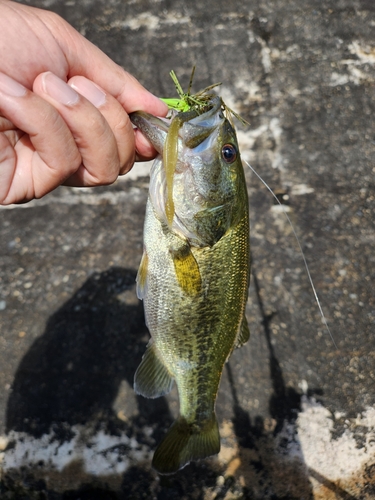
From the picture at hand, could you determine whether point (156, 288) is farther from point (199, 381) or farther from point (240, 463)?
point (240, 463)

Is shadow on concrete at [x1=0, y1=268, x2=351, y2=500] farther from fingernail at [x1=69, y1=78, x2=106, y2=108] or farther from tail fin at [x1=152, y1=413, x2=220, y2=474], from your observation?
fingernail at [x1=69, y1=78, x2=106, y2=108]

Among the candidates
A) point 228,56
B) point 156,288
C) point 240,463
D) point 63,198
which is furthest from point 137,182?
point 240,463

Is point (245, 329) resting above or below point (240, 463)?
above

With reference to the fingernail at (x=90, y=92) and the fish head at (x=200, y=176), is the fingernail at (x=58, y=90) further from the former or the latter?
the fish head at (x=200, y=176)

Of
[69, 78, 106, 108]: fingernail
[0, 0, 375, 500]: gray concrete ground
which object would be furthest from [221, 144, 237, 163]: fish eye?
[0, 0, 375, 500]: gray concrete ground

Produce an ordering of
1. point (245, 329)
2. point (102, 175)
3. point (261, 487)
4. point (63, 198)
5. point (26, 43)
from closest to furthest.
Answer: point (26, 43)
point (102, 175)
point (245, 329)
point (261, 487)
point (63, 198)

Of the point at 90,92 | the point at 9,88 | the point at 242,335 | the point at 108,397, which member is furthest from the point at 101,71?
the point at 108,397
